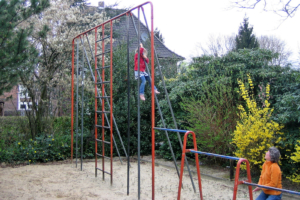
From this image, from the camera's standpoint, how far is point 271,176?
331 centimetres

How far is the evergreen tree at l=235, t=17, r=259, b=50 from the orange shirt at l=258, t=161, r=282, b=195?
2143 cm

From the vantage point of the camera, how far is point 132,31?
1576 centimetres

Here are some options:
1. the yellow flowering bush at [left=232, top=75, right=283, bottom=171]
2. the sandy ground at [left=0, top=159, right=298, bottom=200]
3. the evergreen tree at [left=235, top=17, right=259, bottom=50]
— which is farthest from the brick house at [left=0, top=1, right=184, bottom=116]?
the evergreen tree at [left=235, top=17, right=259, bottom=50]

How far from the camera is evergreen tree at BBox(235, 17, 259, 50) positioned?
77.5ft

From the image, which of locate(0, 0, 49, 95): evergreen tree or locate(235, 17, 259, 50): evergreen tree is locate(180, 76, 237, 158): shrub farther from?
locate(235, 17, 259, 50): evergreen tree

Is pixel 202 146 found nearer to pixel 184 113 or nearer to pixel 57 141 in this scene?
pixel 184 113

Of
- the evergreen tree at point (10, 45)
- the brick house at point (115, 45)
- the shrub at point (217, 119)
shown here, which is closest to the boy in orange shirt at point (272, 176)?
the shrub at point (217, 119)

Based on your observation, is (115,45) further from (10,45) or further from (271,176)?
(271,176)

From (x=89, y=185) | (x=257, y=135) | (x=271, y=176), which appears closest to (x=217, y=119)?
(x=257, y=135)

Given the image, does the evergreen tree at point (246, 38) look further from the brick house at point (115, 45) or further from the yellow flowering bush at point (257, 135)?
the yellow flowering bush at point (257, 135)

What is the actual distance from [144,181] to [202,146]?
5.88 feet

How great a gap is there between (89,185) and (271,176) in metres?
3.57

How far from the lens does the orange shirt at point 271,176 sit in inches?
130

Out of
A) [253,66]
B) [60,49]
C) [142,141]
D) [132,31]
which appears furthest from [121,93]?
[132,31]
